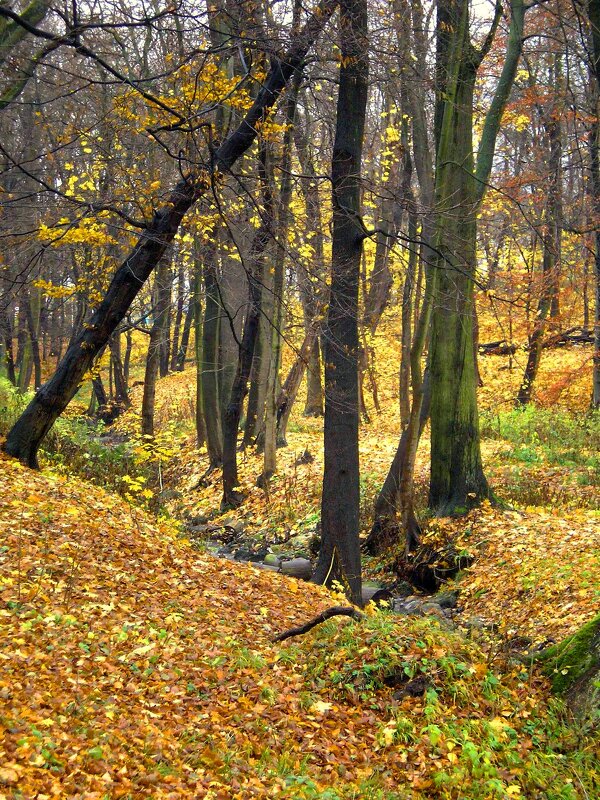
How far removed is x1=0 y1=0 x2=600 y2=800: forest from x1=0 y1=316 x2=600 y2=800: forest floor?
3 cm

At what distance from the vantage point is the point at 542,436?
15.4 m

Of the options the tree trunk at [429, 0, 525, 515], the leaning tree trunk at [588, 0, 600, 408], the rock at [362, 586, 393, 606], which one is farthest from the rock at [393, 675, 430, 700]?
the leaning tree trunk at [588, 0, 600, 408]

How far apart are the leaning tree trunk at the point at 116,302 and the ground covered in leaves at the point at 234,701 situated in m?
2.85

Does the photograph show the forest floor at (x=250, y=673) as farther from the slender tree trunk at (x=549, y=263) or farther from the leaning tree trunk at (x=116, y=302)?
the slender tree trunk at (x=549, y=263)

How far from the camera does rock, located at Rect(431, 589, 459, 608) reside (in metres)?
8.98

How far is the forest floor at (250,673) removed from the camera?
13.2 ft

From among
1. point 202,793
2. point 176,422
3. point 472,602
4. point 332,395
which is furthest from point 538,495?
point 176,422

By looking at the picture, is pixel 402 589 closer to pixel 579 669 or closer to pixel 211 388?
pixel 579 669

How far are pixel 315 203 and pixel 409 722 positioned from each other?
5250 millimetres

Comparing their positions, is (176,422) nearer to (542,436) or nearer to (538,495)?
(542,436)

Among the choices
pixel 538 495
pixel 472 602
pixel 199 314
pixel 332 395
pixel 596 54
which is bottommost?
pixel 472 602

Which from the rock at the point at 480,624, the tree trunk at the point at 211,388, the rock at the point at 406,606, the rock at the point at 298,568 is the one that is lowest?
the rock at the point at 406,606

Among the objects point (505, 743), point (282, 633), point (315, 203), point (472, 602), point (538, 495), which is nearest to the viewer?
point (505, 743)

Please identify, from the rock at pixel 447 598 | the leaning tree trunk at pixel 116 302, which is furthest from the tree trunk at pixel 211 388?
the rock at pixel 447 598
